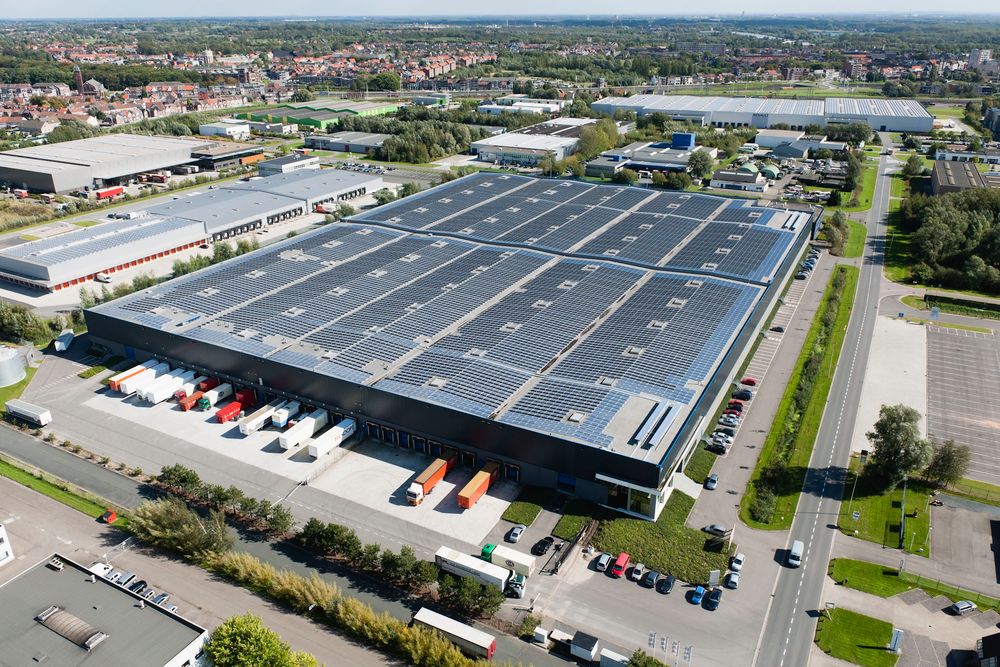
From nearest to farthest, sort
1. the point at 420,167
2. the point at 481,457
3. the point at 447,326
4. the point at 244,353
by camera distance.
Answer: the point at 481,457 < the point at 244,353 < the point at 447,326 < the point at 420,167

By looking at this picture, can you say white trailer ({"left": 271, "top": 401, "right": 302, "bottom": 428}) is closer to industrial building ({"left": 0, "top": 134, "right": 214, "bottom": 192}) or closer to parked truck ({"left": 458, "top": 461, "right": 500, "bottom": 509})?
Result: parked truck ({"left": 458, "top": 461, "right": 500, "bottom": 509})

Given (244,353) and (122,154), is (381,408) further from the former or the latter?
(122,154)

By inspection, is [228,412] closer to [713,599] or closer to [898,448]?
[713,599]

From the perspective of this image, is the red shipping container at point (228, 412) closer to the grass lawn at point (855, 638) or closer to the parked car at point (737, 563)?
the parked car at point (737, 563)

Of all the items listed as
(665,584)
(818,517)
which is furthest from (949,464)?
(665,584)

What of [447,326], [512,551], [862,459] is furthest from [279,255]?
[862,459]

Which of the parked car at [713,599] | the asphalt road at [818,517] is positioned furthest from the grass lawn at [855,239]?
the parked car at [713,599]
